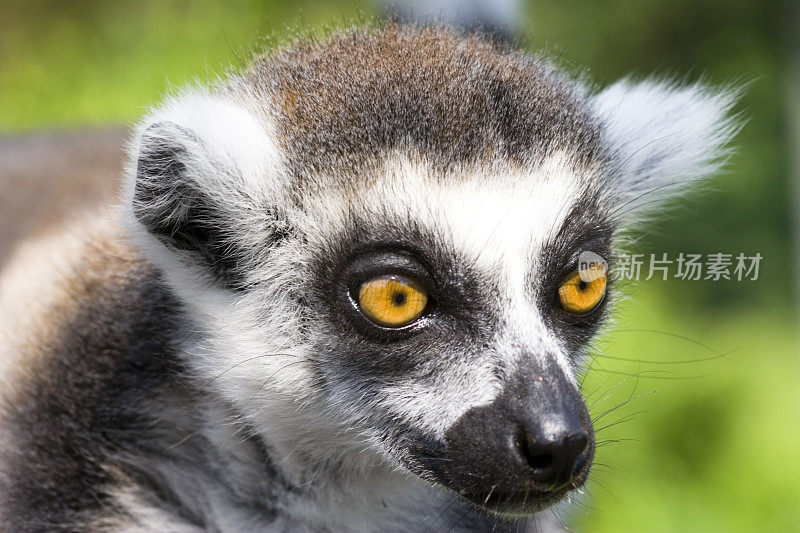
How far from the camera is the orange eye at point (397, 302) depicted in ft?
7.34

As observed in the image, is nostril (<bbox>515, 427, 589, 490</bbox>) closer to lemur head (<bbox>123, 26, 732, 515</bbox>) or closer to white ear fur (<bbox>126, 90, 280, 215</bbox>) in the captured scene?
lemur head (<bbox>123, 26, 732, 515</bbox>)

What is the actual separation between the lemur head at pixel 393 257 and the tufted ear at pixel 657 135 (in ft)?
0.70

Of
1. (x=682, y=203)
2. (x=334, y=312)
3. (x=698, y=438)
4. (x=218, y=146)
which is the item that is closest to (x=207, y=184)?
(x=218, y=146)

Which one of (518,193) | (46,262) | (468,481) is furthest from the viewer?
(46,262)

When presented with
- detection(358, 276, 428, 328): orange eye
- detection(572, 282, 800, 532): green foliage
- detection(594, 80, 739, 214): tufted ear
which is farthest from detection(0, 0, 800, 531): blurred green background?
detection(358, 276, 428, 328): orange eye

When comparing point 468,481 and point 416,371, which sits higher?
point 416,371

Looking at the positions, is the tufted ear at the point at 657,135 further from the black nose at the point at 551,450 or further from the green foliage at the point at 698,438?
the green foliage at the point at 698,438

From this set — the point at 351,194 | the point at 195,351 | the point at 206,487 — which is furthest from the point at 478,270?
the point at 206,487

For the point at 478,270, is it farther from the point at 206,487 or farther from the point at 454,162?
the point at 206,487

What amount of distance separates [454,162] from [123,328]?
1120 mm

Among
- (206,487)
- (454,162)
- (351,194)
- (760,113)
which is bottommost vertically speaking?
(206,487)

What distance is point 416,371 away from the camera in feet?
7.34

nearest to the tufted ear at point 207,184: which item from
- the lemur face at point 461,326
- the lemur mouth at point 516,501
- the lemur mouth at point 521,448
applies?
the lemur face at point 461,326

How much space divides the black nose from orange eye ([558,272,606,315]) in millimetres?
449
